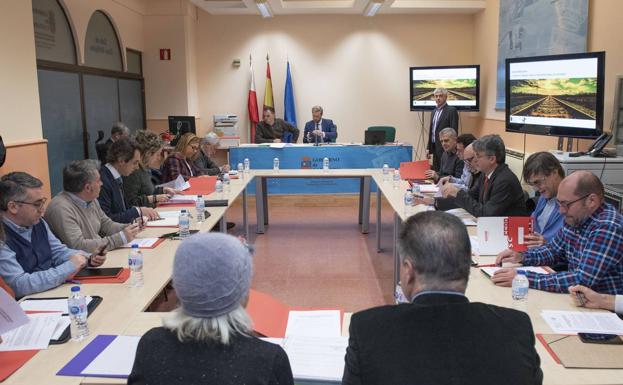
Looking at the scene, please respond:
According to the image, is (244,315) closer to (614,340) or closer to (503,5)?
(614,340)

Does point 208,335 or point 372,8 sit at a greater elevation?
point 372,8

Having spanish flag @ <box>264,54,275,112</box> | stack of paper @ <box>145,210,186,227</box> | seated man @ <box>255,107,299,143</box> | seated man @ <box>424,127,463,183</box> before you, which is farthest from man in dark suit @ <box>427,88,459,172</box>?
stack of paper @ <box>145,210,186,227</box>

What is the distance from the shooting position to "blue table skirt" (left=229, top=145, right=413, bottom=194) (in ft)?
26.3

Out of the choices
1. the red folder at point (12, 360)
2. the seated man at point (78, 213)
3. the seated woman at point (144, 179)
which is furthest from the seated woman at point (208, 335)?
the seated woman at point (144, 179)

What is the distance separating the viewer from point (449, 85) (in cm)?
871

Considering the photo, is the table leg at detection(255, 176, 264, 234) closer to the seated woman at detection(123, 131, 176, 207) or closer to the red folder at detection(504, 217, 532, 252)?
the seated woman at detection(123, 131, 176, 207)

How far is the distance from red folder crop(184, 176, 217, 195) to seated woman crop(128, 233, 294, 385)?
3.71 metres

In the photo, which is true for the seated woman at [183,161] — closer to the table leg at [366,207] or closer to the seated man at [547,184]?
the table leg at [366,207]

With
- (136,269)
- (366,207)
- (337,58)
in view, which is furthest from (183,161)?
(337,58)

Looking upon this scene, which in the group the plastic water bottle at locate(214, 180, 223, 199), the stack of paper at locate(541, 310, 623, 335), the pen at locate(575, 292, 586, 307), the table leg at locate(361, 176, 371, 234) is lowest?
the table leg at locate(361, 176, 371, 234)

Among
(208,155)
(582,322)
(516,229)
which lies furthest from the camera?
(208,155)

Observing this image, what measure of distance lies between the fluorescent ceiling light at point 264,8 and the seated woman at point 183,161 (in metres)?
3.31

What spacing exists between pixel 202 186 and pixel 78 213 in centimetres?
210

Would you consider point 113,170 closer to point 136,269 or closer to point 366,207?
point 136,269
